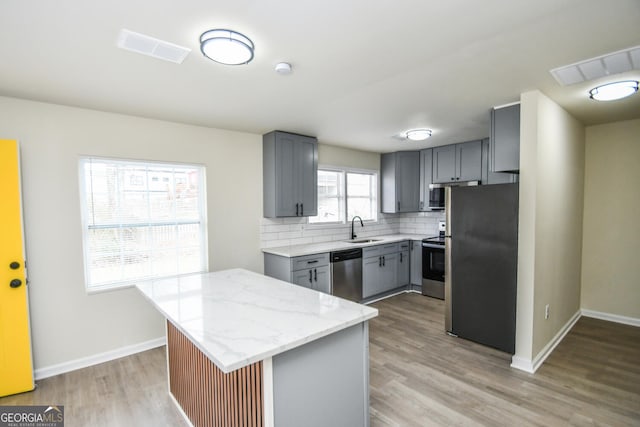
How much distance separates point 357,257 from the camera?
448 cm

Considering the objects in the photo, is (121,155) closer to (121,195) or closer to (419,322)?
(121,195)

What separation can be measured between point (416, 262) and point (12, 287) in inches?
195

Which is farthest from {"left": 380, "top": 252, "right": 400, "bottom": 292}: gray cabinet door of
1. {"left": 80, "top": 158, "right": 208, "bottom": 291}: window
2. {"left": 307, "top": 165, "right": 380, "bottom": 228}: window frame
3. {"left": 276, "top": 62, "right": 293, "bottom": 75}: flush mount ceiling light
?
{"left": 276, "top": 62, "right": 293, "bottom": 75}: flush mount ceiling light

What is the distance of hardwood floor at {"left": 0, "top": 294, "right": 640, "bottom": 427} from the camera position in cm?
213

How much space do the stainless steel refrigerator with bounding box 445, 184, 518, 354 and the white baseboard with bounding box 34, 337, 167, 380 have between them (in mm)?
3273

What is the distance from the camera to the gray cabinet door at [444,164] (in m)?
4.87

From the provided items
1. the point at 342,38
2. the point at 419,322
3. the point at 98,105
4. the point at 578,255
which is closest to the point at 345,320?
the point at 342,38

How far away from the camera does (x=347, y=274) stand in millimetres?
Result: 4344

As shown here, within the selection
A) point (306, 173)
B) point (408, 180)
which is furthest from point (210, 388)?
point (408, 180)

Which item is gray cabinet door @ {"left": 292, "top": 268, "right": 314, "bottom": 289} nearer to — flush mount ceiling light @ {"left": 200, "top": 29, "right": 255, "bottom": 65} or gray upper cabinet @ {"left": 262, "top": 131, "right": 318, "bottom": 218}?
gray upper cabinet @ {"left": 262, "top": 131, "right": 318, "bottom": 218}

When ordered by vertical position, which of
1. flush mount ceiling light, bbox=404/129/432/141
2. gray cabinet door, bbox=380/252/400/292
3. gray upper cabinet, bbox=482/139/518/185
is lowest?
gray cabinet door, bbox=380/252/400/292

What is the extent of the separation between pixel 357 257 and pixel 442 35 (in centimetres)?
320

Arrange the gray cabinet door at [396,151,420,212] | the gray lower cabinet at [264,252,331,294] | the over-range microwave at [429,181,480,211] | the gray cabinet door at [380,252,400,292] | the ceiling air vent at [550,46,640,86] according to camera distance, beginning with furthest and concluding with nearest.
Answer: the gray cabinet door at [396,151,420,212] → the over-range microwave at [429,181,480,211] → the gray cabinet door at [380,252,400,292] → the gray lower cabinet at [264,252,331,294] → the ceiling air vent at [550,46,640,86]

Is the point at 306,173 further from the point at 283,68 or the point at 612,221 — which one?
the point at 612,221
